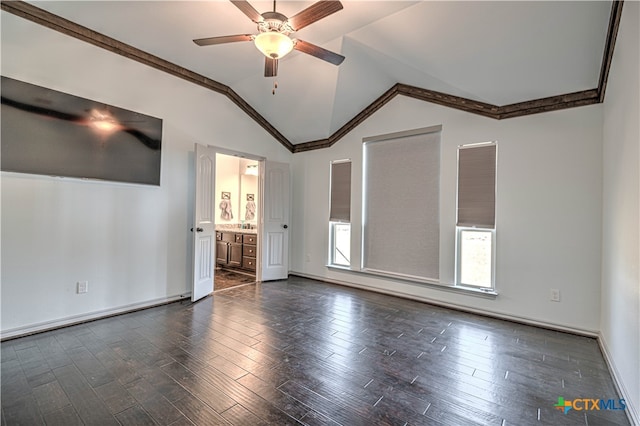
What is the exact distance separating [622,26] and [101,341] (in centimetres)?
514

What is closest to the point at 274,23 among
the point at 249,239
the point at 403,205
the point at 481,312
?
the point at 403,205

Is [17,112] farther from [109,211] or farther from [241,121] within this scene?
[241,121]

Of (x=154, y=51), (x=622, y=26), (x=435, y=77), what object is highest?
Result: (x=154, y=51)

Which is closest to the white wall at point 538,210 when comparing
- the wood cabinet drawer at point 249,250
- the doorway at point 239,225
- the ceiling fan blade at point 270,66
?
the ceiling fan blade at point 270,66

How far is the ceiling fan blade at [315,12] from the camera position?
2022 millimetres

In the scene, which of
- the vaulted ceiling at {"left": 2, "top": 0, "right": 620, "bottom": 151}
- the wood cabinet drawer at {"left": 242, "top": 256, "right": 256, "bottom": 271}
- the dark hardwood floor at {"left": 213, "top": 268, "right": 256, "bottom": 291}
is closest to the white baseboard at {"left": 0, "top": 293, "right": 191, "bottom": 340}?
the dark hardwood floor at {"left": 213, "top": 268, "right": 256, "bottom": 291}

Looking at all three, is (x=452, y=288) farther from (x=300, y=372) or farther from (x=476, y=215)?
(x=300, y=372)

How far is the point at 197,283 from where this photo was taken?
4094 millimetres

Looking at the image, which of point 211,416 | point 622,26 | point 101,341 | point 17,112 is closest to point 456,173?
point 622,26

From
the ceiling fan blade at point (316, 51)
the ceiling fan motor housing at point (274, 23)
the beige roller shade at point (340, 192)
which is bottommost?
the beige roller shade at point (340, 192)

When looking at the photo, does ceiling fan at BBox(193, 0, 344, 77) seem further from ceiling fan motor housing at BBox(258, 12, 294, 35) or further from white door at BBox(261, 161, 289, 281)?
white door at BBox(261, 161, 289, 281)

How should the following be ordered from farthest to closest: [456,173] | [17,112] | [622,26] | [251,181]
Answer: [251,181] → [456,173] → [17,112] → [622,26]

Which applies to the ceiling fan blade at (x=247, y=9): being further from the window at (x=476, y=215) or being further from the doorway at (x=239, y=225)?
the window at (x=476, y=215)

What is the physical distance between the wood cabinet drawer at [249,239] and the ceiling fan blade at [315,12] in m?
4.11
